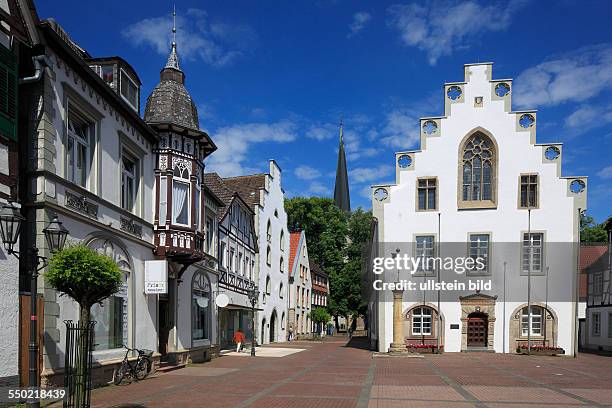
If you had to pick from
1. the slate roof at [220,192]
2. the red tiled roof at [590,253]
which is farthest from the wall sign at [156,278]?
the red tiled roof at [590,253]

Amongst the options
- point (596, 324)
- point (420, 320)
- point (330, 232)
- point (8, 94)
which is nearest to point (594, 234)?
point (596, 324)

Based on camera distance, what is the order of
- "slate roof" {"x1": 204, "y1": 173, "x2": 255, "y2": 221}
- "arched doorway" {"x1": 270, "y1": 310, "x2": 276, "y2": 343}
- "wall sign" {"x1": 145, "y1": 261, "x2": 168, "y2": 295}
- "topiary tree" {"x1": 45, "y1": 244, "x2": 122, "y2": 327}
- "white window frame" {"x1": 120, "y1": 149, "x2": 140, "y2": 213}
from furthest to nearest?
"arched doorway" {"x1": 270, "y1": 310, "x2": 276, "y2": 343}, "slate roof" {"x1": 204, "y1": 173, "x2": 255, "y2": 221}, "wall sign" {"x1": 145, "y1": 261, "x2": 168, "y2": 295}, "white window frame" {"x1": 120, "y1": 149, "x2": 140, "y2": 213}, "topiary tree" {"x1": 45, "y1": 244, "x2": 122, "y2": 327}

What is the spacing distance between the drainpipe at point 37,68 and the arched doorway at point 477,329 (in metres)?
27.7

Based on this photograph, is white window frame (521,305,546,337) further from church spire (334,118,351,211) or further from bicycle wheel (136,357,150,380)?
church spire (334,118,351,211)

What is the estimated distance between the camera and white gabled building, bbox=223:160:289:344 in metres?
40.8

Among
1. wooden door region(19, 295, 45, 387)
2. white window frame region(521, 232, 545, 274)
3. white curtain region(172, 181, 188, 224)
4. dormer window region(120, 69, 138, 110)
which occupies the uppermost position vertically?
dormer window region(120, 69, 138, 110)

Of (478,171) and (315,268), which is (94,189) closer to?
(478,171)

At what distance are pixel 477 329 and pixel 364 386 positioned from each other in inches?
745

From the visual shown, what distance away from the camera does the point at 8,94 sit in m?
11.7

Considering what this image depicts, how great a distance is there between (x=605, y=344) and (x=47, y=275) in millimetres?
39141

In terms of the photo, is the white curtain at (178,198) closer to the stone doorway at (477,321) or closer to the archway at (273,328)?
the stone doorway at (477,321)

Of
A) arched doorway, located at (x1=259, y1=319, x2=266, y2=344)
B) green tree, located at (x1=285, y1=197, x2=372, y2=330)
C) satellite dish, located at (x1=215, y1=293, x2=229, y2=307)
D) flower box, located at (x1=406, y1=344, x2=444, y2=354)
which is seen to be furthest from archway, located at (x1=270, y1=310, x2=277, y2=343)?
satellite dish, located at (x1=215, y1=293, x2=229, y2=307)

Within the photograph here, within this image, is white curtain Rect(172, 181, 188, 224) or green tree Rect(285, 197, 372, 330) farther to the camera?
green tree Rect(285, 197, 372, 330)

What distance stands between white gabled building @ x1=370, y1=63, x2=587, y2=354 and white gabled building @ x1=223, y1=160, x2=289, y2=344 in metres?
9.92
